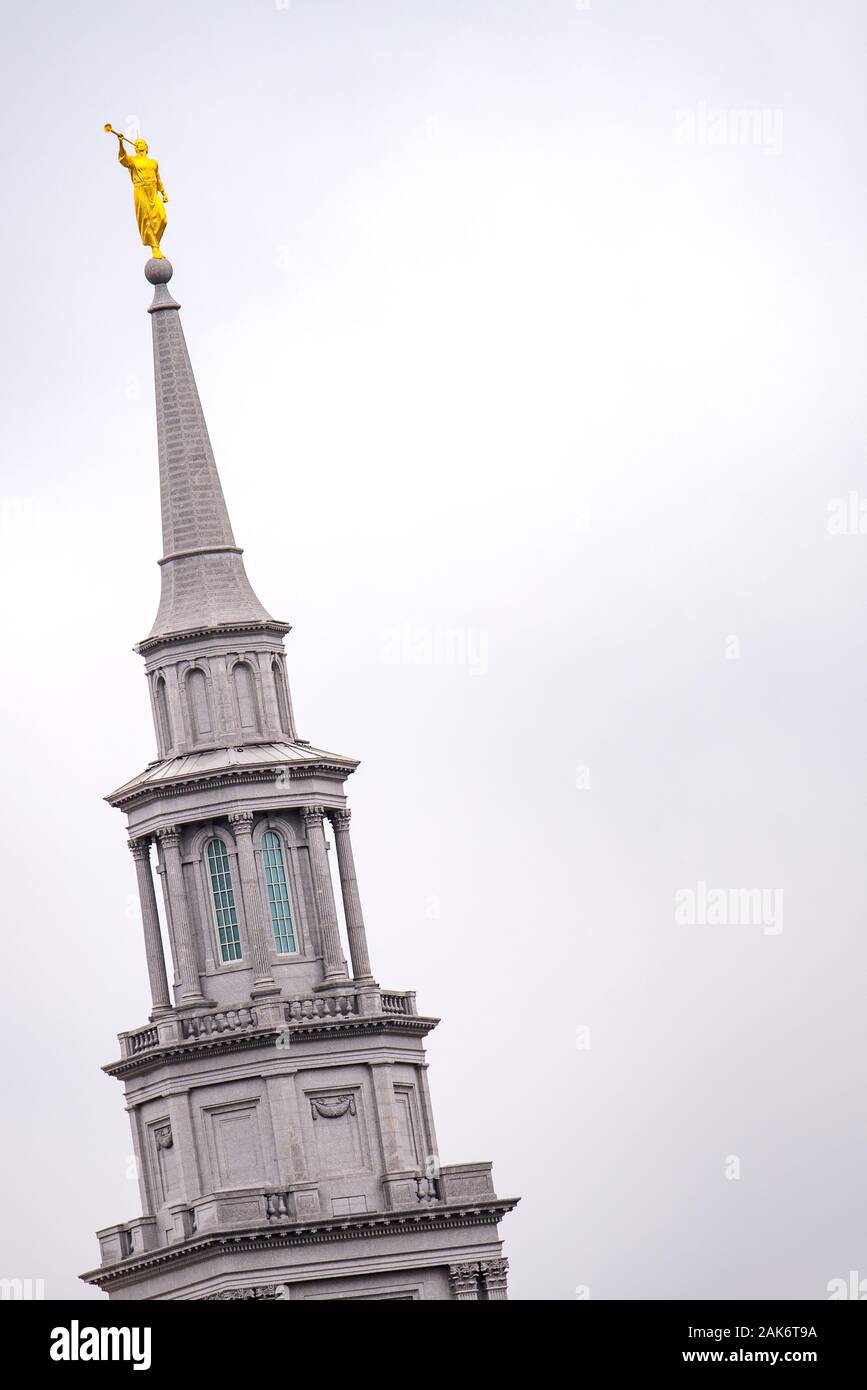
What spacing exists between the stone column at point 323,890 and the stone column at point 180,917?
382 centimetres

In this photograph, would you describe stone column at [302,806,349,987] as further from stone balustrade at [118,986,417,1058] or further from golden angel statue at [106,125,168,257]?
golden angel statue at [106,125,168,257]

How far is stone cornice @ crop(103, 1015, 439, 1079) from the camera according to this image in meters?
119

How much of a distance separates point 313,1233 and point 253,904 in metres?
10.1

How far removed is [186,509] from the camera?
12531 cm

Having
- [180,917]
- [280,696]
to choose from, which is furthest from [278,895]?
[280,696]

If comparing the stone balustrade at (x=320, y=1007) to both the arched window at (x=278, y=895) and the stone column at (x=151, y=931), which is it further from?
the stone column at (x=151, y=931)

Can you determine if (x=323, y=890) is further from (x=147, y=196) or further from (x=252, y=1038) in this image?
(x=147, y=196)

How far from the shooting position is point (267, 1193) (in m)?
118

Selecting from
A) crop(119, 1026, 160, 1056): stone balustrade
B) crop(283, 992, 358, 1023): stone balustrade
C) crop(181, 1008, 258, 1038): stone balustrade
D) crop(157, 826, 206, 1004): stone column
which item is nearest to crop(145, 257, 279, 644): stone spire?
crop(157, 826, 206, 1004): stone column

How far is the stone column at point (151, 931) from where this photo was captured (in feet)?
399
